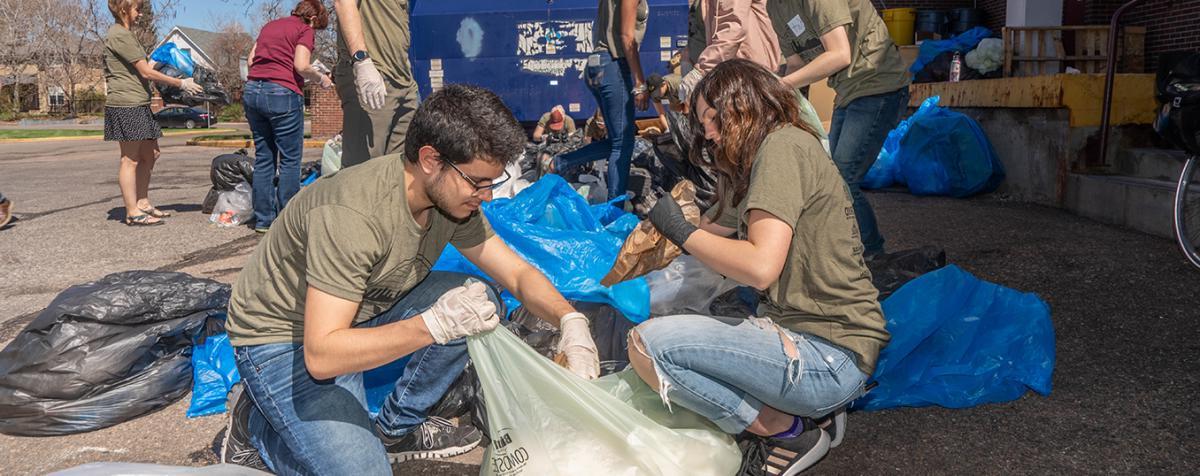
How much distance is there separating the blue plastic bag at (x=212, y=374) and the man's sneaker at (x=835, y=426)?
6.27ft

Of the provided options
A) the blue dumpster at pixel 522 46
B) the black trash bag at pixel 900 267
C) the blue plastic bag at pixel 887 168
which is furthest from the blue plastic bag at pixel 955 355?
the blue dumpster at pixel 522 46

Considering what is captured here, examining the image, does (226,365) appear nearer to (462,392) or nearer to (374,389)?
(374,389)

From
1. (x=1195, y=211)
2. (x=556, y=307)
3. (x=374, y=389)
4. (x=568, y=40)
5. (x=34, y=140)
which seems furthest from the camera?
(x=34, y=140)

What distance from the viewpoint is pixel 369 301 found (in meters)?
2.56

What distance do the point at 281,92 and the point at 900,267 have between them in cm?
Answer: 399

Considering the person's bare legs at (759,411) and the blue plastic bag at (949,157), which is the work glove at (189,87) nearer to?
the person's bare legs at (759,411)

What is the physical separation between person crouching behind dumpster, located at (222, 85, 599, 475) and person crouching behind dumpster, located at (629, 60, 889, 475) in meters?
0.30

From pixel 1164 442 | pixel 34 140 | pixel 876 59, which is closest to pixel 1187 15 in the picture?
pixel 876 59

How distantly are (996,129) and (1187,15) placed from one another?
3714 mm

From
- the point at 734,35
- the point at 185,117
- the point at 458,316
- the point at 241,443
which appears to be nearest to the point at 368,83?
the point at 734,35

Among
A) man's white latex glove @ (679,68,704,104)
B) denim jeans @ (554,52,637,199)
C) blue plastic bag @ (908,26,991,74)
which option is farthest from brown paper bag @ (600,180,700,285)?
blue plastic bag @ (908,26,991,74)

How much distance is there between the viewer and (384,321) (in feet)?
8.87

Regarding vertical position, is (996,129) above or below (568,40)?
below

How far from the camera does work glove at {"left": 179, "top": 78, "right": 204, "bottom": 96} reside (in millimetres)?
6450
